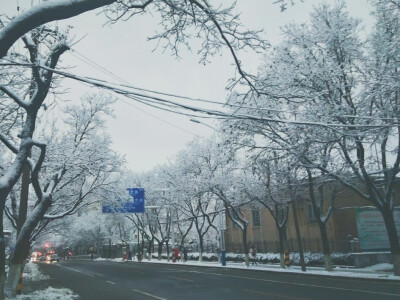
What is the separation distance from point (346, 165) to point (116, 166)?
45.2ft

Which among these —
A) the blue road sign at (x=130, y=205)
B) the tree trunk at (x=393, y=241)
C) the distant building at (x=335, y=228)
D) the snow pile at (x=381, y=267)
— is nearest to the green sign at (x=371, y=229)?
the distant building at (x=335, y=228)

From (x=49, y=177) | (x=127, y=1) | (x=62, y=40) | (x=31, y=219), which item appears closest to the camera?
(x=127, y=1)

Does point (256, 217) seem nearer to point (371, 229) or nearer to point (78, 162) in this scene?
point (371, 229)

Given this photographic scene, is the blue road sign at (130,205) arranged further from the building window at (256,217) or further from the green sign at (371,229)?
the building window at (256,217)

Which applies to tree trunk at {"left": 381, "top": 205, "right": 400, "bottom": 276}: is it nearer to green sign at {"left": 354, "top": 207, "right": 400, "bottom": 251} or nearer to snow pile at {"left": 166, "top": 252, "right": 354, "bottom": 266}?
green sign at {"left": 354, "top": 207, "right": 400, "bottom": 251}

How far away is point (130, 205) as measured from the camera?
2770 centimetres

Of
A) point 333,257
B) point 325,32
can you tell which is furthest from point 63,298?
point 333,257

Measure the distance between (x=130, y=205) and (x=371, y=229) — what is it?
17.3 metres

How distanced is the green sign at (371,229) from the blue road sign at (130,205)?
1559 cm

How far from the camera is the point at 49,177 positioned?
19156 mm

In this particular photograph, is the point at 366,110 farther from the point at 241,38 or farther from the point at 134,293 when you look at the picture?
the point at 134,293

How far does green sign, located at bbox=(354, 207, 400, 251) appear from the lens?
74.5ft

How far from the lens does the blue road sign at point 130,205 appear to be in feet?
80.5

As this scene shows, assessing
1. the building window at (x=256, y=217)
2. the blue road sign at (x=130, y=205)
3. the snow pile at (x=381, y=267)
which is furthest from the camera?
the building window at (x=256, y=217)
